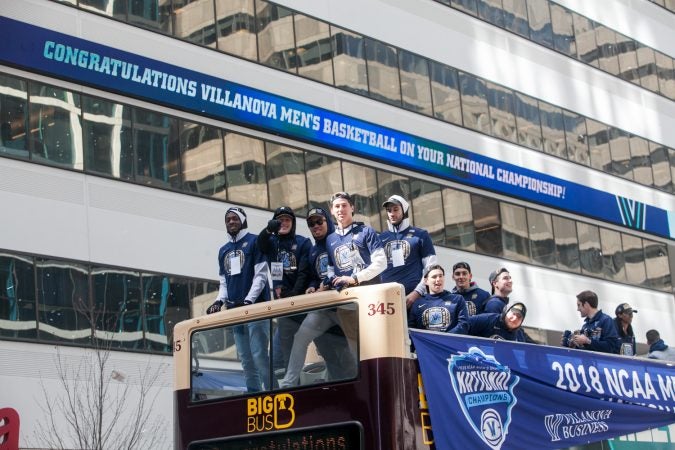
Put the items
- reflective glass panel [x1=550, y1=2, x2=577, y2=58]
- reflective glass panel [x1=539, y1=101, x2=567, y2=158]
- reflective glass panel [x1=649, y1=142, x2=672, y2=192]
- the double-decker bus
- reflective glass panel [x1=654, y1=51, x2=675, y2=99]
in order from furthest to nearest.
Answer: reflective glass panel [x1=654, y1=51, x2=675, y2=99] → reflective glass panel [x1=649, y1=142, x2=672, y2=192] → reflective glass panel [x1=550, y1=2, x2=577, y2=58] → reflective glass panel [x1=539, y1=101, x2=567, y2=158] → the double-decker bus

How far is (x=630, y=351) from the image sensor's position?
1297 cm

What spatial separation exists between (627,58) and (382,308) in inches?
1280

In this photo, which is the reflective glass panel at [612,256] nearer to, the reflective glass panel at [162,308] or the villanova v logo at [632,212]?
the villanova v logo at [632,212]

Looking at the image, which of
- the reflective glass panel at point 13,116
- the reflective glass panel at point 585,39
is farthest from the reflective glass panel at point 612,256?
the reflective glass panel at point 13,116

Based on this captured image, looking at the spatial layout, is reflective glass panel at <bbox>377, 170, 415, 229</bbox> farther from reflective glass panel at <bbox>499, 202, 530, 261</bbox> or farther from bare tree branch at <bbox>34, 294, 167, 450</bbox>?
bare tree branch at <bbox>34, 294, 167, 450</bbox>

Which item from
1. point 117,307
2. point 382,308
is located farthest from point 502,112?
point 382,308

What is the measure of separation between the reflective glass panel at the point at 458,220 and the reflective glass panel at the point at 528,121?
3418mm

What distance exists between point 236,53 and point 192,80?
171 cm

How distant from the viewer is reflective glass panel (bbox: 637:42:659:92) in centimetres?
4025

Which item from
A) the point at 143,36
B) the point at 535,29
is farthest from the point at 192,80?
the point at 535,29

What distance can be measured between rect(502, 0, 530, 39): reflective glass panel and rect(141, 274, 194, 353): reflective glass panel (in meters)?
15.1

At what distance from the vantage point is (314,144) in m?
27.4

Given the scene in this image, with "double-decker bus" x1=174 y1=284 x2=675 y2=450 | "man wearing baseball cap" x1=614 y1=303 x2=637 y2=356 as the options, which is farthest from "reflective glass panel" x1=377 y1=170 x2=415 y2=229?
"double-decker bus" x1=174 y1=284 x2=675 y2=450

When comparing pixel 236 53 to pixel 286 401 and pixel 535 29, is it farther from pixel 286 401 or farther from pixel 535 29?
pixel 286 401
